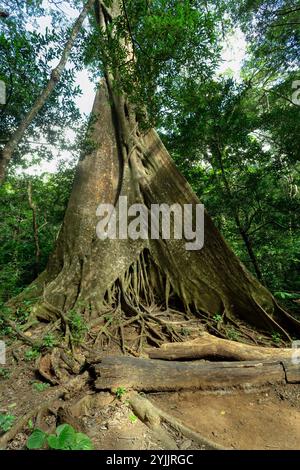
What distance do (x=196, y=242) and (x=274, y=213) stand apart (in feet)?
7.62

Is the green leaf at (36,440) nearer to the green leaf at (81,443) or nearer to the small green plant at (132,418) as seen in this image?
the green leaf at (81,443)

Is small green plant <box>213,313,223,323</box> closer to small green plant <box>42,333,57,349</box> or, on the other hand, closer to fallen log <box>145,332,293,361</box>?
fallen log <box>145,332,293,361</box>

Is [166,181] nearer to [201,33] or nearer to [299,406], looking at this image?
[201,33]

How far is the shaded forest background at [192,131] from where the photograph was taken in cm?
324

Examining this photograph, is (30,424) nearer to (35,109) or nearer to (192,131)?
(35,109)

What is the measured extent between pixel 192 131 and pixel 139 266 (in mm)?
3130

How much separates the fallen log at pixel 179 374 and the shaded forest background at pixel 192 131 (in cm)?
127

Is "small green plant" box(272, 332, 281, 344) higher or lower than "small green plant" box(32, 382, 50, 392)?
higher

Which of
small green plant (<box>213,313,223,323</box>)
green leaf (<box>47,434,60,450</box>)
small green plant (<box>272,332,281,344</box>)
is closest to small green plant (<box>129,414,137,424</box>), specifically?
green leaf (<box>47,434,60,450</box>)

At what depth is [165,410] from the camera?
2307 mm

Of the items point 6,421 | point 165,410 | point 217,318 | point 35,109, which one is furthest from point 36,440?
point 35,109

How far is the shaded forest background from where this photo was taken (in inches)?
128

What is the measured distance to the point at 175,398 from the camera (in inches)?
96.3
